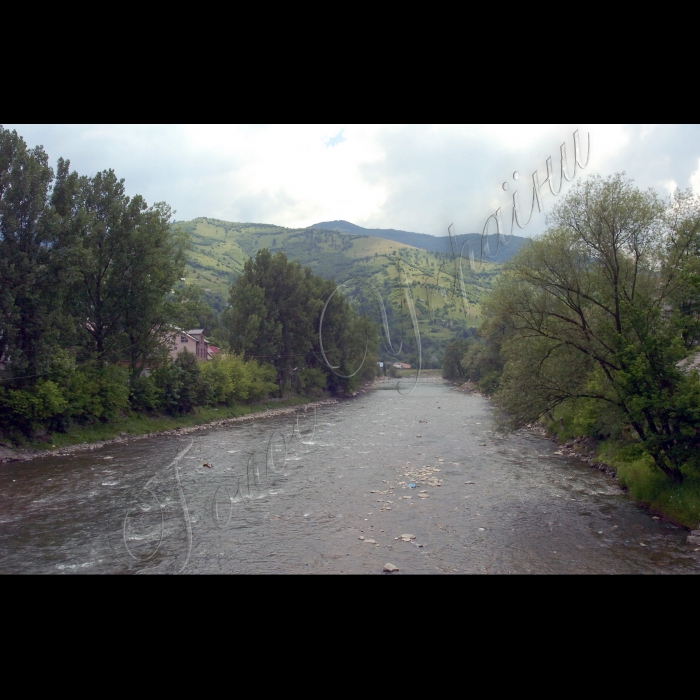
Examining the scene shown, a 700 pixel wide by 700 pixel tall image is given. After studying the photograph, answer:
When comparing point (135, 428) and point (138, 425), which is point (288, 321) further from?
point (135, 428)

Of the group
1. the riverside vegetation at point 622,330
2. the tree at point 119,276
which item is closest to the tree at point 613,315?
the riverside vegetation at point 622,330

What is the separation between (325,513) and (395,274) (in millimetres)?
62578

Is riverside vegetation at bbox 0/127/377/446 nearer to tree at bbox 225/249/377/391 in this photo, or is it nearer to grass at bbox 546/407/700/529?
tree at bbox 225/249/377/391

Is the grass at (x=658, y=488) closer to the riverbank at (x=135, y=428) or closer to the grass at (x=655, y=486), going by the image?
the grass at (x=655, y=486)

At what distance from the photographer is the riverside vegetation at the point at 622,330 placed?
13.4 m

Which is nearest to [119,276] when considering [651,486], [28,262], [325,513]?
[28,262]

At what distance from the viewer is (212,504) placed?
49.8 ft

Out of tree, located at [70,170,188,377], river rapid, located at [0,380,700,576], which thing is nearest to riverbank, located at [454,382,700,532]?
river rapid, located at [0,380,700,576]

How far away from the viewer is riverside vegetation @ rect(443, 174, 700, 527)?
44.0 feet

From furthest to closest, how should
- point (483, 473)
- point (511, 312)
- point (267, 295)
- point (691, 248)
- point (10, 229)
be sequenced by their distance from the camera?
1. point (267, 295)
2. point (10, 229)
3. point (483, 473)
4. point (511, 312)
5. point (691, 248)

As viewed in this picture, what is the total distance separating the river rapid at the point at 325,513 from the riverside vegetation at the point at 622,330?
1822mm
